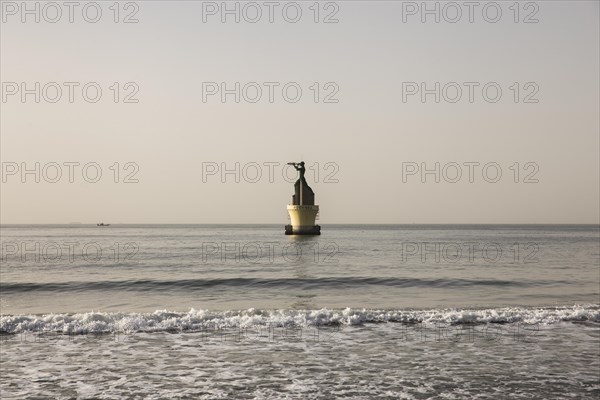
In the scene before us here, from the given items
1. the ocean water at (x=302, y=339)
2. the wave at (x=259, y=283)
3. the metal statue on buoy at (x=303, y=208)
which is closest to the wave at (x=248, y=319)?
the ocean water at (x=302, y=339)

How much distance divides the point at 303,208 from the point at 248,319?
60.6 meters

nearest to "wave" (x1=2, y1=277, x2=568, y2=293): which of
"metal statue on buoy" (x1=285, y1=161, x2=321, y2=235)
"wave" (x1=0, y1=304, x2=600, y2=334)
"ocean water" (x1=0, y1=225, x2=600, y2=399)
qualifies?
"ocean water" (x1=0, y1=225, x2=600, y2=399)

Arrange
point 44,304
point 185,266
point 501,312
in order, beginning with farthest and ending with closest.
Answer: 1. point 185,266
2. point 44,304
3. point 501,312

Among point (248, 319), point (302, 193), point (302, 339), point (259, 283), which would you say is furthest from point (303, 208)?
point (302, 339)

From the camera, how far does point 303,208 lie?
7738 centimetres

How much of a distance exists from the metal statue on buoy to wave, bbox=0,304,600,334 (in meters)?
59.2

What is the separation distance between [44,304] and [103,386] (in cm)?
1423

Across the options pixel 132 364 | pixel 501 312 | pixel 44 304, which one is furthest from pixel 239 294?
pixel 132 364

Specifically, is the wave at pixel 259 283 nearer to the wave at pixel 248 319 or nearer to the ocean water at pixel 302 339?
the ocean water at pixel 302 339

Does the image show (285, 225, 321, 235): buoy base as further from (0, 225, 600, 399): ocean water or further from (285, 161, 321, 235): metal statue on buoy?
(0, 225, 600, 399): ocean water

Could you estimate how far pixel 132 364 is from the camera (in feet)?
38.0

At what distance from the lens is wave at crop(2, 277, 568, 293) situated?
2786cm

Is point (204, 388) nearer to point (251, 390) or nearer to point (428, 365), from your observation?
point (251, 390)

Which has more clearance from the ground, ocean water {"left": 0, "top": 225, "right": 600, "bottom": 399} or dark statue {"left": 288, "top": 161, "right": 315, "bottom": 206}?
dark statue {"left": 288, "top": 161, "right": 315, "bottom": 206}
